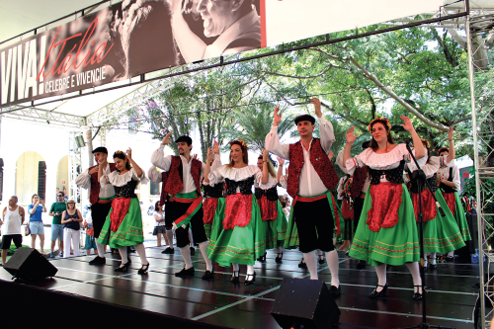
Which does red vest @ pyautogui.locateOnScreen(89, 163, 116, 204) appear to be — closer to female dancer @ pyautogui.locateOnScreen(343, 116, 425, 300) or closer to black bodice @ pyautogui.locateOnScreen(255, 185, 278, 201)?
black bodice @ pyautogui.locateOnScreen(255, 185, 278, 201)

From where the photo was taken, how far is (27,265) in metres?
4.43

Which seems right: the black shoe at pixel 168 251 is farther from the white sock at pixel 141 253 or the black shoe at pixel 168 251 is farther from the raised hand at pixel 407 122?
the raised hand at pixel 407 122

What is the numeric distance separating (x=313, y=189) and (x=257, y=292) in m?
1.16

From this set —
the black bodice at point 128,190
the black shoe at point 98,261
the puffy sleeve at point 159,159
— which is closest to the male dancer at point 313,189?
the puffy sleeve at point 159,159

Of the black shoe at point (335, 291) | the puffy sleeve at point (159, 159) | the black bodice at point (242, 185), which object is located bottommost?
the black shoe at point (335, 291)

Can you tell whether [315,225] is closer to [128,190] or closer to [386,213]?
[386,213]

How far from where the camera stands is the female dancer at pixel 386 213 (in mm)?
3346

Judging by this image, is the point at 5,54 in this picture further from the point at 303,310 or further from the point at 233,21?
the point at 303,310

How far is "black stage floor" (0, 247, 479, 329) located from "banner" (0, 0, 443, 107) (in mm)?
2328

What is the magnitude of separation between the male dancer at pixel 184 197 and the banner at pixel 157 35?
1109 mm

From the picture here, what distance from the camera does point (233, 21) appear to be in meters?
3.98

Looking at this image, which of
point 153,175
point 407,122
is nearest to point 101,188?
point 153,175

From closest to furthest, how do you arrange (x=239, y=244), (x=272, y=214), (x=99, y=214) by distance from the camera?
1. (x=239, y=244)
2. (x=272, y=214)
3. (x=99, y=214)

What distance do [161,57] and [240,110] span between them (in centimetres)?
1104
